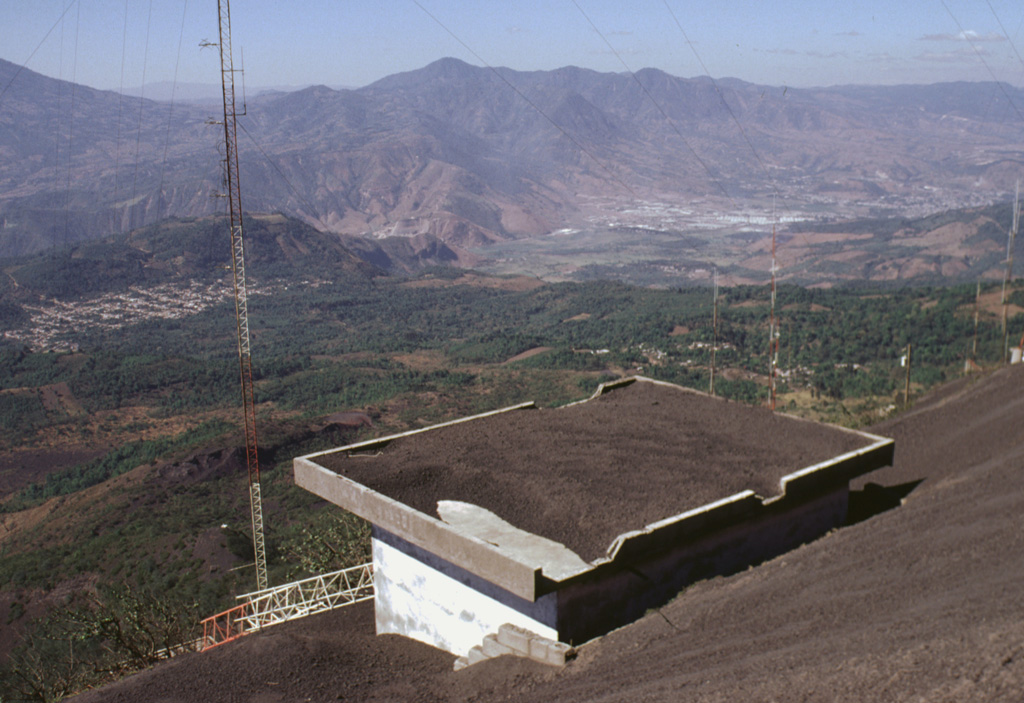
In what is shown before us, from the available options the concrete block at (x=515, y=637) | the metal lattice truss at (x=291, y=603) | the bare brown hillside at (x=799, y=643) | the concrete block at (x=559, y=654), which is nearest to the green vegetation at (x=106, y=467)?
the metal lattice truss at (x=291, y=603)

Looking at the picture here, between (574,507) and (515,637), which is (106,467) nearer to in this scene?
(574,507)

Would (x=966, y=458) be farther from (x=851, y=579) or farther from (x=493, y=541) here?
(x=493, y=541)

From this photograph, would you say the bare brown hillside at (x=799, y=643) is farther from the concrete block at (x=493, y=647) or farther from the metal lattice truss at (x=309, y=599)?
the metal lattice truss at (x=309, y=599)

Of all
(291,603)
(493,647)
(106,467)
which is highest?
(493,647)

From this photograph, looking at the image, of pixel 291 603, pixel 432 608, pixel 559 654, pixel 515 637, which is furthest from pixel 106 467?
pixel 559 654

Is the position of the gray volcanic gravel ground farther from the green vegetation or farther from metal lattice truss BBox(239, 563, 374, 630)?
the green vegetation

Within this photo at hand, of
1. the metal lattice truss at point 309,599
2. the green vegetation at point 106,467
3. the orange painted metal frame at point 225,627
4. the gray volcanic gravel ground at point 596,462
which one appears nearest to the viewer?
the gray volcanic gravel ground at point 596,462
